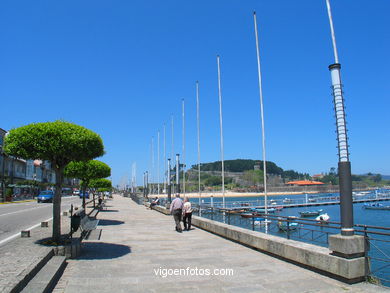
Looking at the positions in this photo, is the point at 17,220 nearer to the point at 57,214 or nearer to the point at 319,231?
the point at 57,214

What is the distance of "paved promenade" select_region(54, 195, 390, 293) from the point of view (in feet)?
20.3

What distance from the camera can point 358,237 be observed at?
6441 millimetres

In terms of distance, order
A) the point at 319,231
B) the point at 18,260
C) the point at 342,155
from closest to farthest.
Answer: the point at 342,155
the point at 18,260
the point at 319,231

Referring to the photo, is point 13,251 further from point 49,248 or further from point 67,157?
point 67,157

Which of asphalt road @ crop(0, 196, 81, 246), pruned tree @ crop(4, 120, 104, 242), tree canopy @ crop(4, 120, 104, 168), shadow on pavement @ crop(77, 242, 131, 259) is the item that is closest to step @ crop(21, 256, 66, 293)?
shadow on pavement @ crop(77, 242, 131, 259)

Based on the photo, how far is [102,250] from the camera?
995 centimetres

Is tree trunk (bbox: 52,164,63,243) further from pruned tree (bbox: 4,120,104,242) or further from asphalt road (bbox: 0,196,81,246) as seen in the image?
asphalt road (bbox: 0,196,81,246)

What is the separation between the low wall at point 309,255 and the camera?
6316 mm

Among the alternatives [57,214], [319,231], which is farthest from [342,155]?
[57,214]

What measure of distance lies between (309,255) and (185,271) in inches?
106

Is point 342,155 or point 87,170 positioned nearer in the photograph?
point 342,155

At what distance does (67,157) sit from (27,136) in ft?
3.97

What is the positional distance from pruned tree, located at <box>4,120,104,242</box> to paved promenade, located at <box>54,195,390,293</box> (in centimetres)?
200

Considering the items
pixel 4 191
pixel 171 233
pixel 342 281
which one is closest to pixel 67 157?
pixel 171 233
